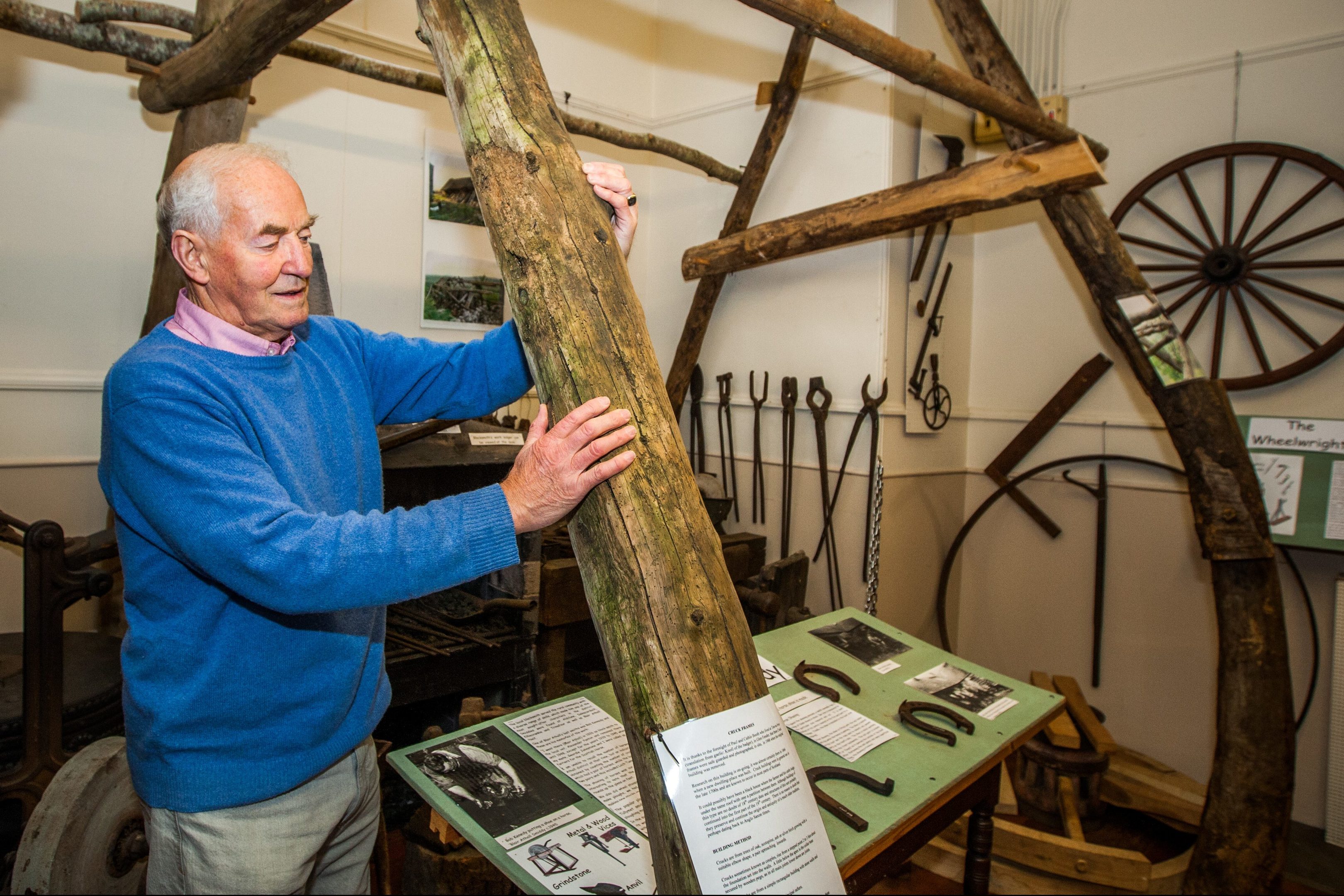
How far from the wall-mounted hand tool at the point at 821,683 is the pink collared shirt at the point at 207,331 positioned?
163cm

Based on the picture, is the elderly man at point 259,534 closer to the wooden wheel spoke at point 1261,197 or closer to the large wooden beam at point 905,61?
the large wooden beam at point 905,61

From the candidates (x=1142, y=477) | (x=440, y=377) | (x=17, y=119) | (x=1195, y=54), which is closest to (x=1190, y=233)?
(x=1195, y=54)

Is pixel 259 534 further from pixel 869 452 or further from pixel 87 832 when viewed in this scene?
pixel 869 452

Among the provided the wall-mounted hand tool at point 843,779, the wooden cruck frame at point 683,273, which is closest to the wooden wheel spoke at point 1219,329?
the wooden cruck frame at point 683,273

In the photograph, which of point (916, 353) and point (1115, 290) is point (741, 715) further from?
point (916, 353)

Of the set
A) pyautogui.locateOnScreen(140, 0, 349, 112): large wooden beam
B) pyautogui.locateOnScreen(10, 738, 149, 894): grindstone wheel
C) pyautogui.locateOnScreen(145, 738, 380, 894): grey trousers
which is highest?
pyautogui.locateOnScreen(140, 0, 349, 112): large wooden beam

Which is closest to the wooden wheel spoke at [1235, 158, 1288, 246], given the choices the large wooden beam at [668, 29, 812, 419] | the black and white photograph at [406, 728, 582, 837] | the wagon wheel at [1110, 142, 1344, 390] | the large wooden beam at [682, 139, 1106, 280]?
the wagon wheel at [1110, 142, 1344, 390]

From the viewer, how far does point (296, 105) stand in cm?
368

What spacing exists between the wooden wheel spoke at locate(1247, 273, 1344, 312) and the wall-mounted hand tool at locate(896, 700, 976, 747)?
8.72ft

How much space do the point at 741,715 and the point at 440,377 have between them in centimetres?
110

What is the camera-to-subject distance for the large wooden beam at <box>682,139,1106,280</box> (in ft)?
8.87

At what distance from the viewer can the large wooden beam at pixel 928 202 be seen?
106 inches

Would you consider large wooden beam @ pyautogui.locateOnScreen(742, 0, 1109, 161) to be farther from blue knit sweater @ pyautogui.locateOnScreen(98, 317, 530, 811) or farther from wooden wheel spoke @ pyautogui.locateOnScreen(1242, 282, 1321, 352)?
blue knit sweater @ pyautogui.locateOnScreen(98, 317, 530, 811)

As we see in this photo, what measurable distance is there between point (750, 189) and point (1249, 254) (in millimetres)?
2323
